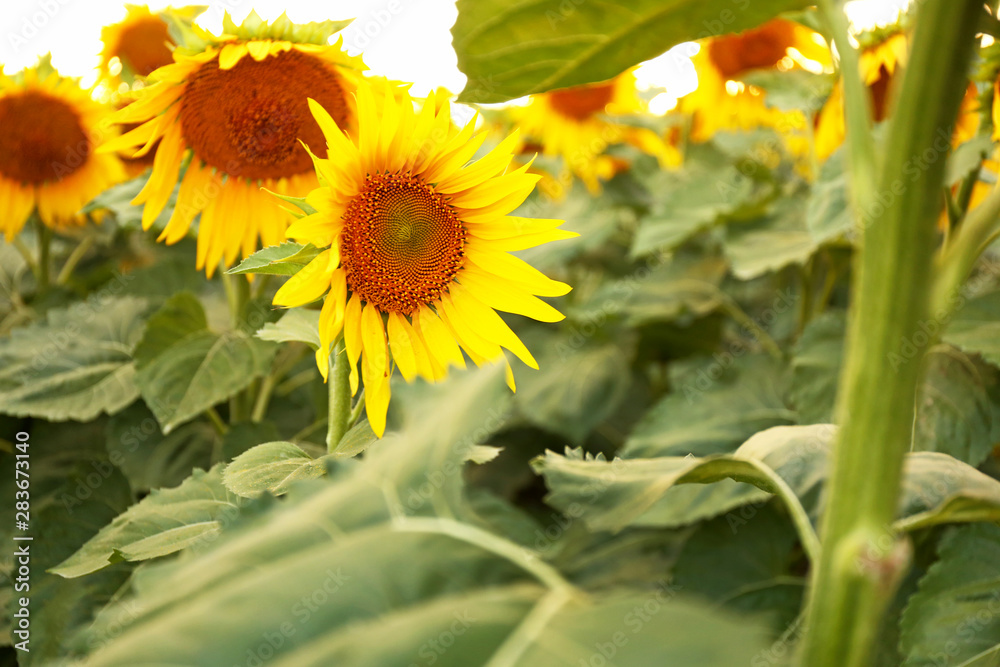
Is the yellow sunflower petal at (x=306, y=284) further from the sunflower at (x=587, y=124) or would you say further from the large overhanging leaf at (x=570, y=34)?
the sunflower at (x=587, y=124)

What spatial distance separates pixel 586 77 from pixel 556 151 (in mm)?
1814

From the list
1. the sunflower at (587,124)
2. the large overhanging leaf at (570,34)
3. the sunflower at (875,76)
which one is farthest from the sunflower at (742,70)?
the large overhanging leaf at (570,34)

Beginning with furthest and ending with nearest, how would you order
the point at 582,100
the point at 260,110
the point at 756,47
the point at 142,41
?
1. the point at 582,100
2. the point at 756,47
3. the point at 142,41
4. the point at 260,110

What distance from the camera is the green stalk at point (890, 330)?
36 cm

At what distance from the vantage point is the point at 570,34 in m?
0.56

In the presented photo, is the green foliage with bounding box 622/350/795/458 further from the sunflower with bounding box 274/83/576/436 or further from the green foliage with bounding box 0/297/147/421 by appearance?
the green foliage with bounding box 0/297/147/421

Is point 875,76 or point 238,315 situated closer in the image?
point 238,315

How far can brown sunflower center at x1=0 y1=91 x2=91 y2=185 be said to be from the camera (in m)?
1.18

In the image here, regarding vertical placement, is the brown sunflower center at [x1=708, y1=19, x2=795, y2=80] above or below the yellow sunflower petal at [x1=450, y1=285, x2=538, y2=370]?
above

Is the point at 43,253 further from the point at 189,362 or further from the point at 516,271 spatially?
the point at 516,271

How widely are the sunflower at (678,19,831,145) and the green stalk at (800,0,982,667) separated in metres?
1.48

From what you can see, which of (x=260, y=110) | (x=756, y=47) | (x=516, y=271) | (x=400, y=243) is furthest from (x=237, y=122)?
(x=756, y=47)

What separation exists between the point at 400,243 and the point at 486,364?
1.17 feet

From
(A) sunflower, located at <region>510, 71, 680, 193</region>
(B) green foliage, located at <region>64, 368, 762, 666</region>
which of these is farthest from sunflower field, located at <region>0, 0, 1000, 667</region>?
(A) sunflower, located at <region>510, 71, 680, 193</region>
